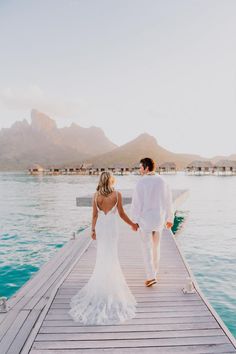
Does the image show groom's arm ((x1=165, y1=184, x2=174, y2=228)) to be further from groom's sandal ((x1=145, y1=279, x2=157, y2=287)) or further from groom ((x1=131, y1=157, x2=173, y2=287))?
groom's sandal ((x1=145, y1=279, x2=157, y2=287))

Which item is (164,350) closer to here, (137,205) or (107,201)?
(107,201)

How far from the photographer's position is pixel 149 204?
5863mm

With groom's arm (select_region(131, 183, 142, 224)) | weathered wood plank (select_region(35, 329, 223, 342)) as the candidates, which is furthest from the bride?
groom's arm (select_region(131, 183, 142, 224))

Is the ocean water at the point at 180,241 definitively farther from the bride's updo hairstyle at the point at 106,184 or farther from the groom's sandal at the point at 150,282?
the bride's updo hairstyle at the point at 106,184

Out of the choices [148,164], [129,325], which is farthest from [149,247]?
[129,325]

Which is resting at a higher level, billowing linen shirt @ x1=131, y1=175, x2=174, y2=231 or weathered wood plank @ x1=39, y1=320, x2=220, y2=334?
billowing linen shirt @ x1=131, y1=175, x2=174, y2=231

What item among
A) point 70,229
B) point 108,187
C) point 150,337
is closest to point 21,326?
point 150,337

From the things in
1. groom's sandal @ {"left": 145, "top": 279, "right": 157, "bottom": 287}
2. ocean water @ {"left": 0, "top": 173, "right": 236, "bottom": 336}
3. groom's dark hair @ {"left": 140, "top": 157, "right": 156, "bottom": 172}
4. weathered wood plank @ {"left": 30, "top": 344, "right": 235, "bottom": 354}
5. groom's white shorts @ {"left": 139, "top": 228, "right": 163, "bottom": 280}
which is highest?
groom's dark hair @ {"left": 140, "top": 157, "right": 156, "bottom": 172}

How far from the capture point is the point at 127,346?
13.2 feet

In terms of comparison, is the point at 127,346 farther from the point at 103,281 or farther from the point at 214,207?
the point at 214,207

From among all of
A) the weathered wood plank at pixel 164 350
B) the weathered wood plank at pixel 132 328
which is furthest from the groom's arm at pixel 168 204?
the weathered wood plank at pixel 164 350

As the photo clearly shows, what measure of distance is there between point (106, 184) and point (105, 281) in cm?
153

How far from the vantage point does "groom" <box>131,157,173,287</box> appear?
5844 mm

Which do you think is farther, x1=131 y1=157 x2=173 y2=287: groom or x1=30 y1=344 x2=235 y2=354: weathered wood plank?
x1=131 y1=157 x2=173 y2=287: groom
